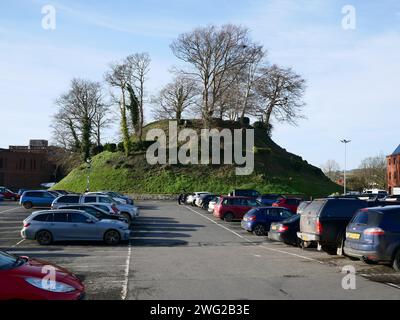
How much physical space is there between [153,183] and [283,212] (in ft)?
142

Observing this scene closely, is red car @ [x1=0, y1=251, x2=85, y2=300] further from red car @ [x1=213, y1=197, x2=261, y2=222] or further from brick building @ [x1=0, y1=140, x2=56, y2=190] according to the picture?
brick building @ [x1=0, y1=140, x2=56, y2=190]

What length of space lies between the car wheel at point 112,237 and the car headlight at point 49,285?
500 inches

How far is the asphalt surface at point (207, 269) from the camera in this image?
36.4 feet

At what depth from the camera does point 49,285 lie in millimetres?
8547

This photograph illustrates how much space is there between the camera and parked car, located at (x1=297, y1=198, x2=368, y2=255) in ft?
54.2

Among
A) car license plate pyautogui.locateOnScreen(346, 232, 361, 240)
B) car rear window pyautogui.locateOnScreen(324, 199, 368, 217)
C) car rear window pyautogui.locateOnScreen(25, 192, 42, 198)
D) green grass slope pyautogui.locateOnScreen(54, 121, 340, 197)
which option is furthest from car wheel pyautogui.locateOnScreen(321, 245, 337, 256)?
green grass slope pyautogui.locateOnScreen(54, 121, 340, 197)

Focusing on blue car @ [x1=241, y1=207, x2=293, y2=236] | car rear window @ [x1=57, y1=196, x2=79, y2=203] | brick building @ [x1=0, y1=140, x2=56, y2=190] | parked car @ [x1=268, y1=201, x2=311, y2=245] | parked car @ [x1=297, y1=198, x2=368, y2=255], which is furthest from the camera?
brick building @ [x1=0, y1=140, x2=56, y2=190]

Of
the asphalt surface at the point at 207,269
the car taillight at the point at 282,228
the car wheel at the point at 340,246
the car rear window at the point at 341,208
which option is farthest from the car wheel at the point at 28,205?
the car wheel at the point at 340,246

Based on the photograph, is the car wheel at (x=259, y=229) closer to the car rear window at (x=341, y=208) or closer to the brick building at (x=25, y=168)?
the car rear window at (x=341, y=208)

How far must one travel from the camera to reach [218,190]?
66438 millimetres

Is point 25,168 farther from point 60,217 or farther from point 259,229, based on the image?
point 60,217

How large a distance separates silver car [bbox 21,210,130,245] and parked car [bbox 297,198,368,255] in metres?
7.87

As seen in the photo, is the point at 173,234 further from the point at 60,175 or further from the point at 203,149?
the point at 60,175
